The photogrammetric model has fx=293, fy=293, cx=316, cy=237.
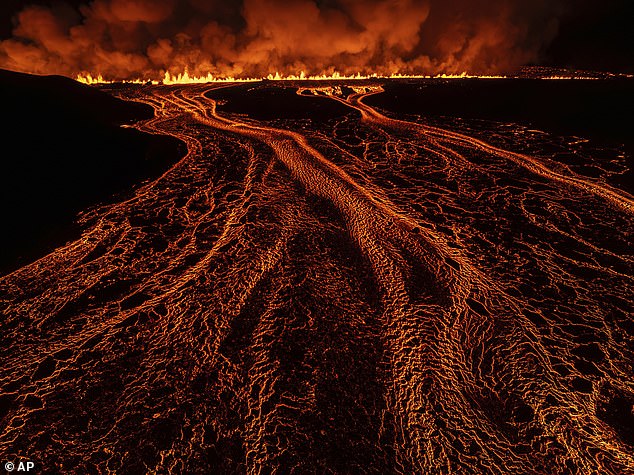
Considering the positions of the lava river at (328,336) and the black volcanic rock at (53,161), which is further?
the black volcanic rock at (53,161)

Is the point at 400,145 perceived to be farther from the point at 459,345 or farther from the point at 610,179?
the point at 459,345

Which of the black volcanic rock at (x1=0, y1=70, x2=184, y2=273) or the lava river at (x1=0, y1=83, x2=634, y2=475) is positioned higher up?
the black volcanic rock at (x1=0, y1=70, x2=184, y2=273)

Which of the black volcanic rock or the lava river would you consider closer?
the lava river

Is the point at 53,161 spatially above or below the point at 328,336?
above

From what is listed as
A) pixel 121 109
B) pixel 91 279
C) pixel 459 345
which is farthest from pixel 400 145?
pixel 121 109

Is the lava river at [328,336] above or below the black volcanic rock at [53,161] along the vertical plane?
below
